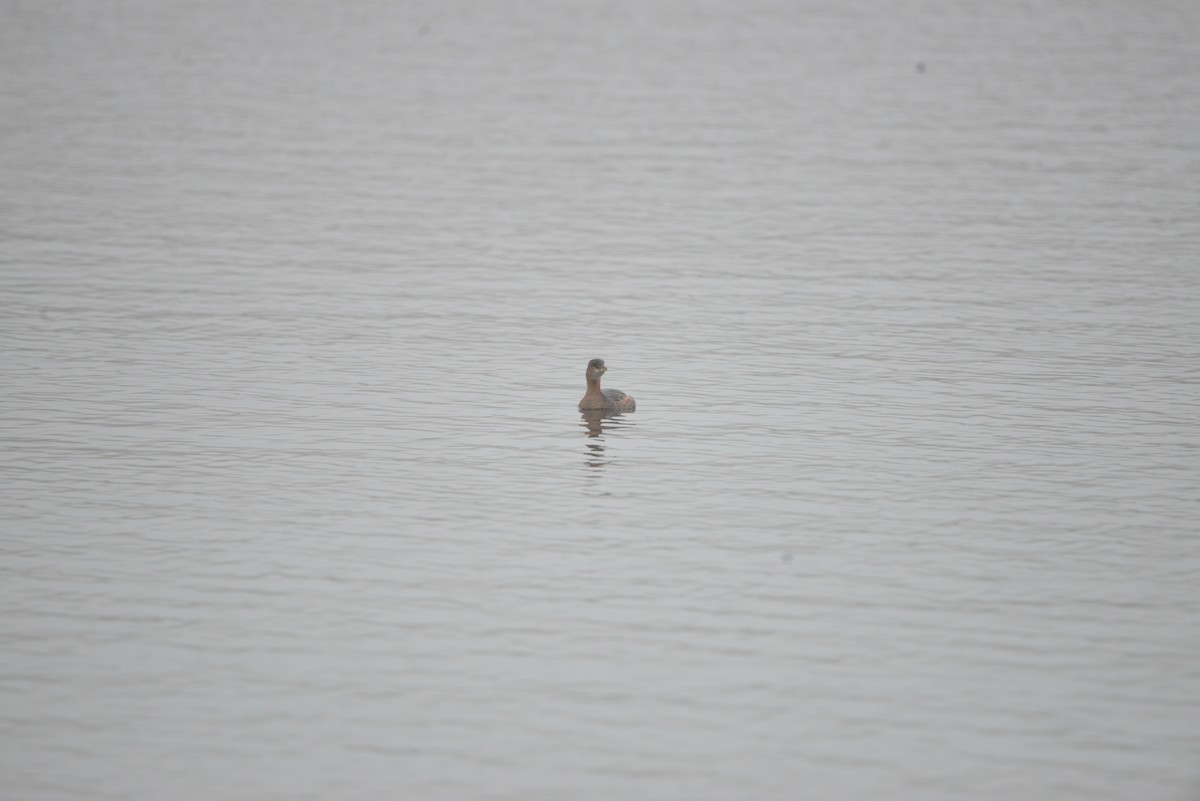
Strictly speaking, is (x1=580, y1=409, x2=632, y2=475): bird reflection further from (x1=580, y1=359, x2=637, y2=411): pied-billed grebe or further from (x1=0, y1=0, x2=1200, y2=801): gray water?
(x1=0, y1=0, x2=1200, y2=801): gray water

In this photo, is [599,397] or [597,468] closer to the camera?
[597,468]

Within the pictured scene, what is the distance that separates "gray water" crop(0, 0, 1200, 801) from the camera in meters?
19.5

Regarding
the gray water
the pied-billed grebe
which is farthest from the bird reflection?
the gray water

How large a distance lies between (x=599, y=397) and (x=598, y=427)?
80 cm

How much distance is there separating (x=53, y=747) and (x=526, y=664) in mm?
5937

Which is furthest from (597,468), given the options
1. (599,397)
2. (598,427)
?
(599,397)

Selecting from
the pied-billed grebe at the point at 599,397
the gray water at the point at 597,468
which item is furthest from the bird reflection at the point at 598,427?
the gray water at the point at 597,468

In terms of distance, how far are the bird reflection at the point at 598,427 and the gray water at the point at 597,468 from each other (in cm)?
27

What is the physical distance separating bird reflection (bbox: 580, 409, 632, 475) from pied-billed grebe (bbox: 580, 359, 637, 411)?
0.12 meters

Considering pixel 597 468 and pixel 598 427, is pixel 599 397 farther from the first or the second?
pixel 597 468

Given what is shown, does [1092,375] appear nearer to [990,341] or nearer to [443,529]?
[990,341]

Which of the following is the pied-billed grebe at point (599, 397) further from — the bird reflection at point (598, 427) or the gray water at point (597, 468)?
the gray water at point (597, 468)

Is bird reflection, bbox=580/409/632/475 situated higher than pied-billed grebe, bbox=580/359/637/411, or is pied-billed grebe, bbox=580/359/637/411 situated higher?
pied-billed grebe, bbox=580/359/637/411

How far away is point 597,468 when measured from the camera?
29.6 m
